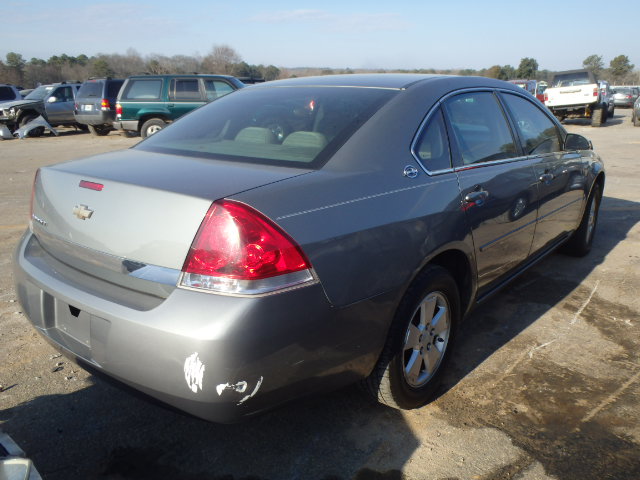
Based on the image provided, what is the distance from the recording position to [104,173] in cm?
223

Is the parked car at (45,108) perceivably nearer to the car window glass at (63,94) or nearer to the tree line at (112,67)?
the car window glass at (63,94)

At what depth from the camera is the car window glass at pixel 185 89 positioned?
1390 centimetres

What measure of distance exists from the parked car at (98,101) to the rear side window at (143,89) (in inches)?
124

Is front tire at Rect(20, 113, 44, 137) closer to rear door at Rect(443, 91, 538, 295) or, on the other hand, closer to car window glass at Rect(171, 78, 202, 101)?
car window glass at Rect(171, 78, 202, 101)

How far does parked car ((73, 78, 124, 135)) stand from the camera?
54.8 ft

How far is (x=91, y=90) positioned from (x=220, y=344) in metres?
17.5

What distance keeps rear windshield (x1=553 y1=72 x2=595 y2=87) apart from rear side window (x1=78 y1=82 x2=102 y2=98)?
15.5m

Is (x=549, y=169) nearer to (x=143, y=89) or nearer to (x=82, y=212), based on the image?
(x=82, y=212)

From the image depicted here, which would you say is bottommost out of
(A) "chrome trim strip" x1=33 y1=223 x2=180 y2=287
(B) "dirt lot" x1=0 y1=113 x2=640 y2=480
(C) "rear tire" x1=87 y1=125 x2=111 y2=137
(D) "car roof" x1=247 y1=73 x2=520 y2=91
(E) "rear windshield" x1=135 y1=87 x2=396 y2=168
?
(B) "dirt lot" x1=0 y1=113 x2=640 y2=480

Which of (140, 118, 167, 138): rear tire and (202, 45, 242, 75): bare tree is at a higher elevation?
(202, 45, 242, 75): bare tree

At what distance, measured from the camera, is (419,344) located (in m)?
2.58

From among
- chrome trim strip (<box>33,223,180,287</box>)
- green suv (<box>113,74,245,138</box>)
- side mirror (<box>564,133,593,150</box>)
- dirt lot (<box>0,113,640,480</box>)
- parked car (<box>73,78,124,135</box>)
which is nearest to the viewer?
chrome trim strip (<box>33,223,180,287</box>)

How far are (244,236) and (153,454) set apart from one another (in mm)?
1146

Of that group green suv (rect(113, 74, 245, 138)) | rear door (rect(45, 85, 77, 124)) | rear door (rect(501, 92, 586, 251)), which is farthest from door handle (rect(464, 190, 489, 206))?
rear door (rect(45, 85, 77, 124))
